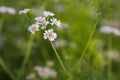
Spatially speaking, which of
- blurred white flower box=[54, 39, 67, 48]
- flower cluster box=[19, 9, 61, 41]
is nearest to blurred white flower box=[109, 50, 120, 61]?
blurred white flower box=[54, 39, 67, 48]

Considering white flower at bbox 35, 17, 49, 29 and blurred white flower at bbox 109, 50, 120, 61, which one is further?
blurred white flower at bbox 109, 50, 120, 61

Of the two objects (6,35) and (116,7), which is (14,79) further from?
(116,7)

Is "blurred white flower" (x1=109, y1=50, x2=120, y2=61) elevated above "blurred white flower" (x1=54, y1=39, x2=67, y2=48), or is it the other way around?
"blurred white flower" (x1=109, y1=50, x2=120, y2=61)

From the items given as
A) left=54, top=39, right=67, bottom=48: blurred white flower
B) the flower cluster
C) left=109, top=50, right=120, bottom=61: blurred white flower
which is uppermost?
left=109, top=50, right=120, bottom=61: blurred white flower

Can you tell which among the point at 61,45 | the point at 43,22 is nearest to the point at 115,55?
the point at 61,45

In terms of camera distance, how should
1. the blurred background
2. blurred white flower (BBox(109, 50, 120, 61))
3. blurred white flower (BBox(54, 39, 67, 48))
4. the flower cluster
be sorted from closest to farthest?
the flower cluster
the blurred background
blurred white flower (BBox(54, 39, 67, 48))
blurred white flower (BBox(109, 50, 120, 61))

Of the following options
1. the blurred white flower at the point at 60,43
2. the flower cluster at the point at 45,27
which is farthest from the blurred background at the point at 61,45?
the flower cluster at the point at 45,27

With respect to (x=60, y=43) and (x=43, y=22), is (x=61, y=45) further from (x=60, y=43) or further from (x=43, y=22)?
(x=43, y=22)

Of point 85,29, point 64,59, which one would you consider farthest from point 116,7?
point 64,59

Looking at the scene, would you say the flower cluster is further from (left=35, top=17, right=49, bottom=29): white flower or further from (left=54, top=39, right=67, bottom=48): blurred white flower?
(left=54, top=39, right=67, bottom=48): blurred white flower
